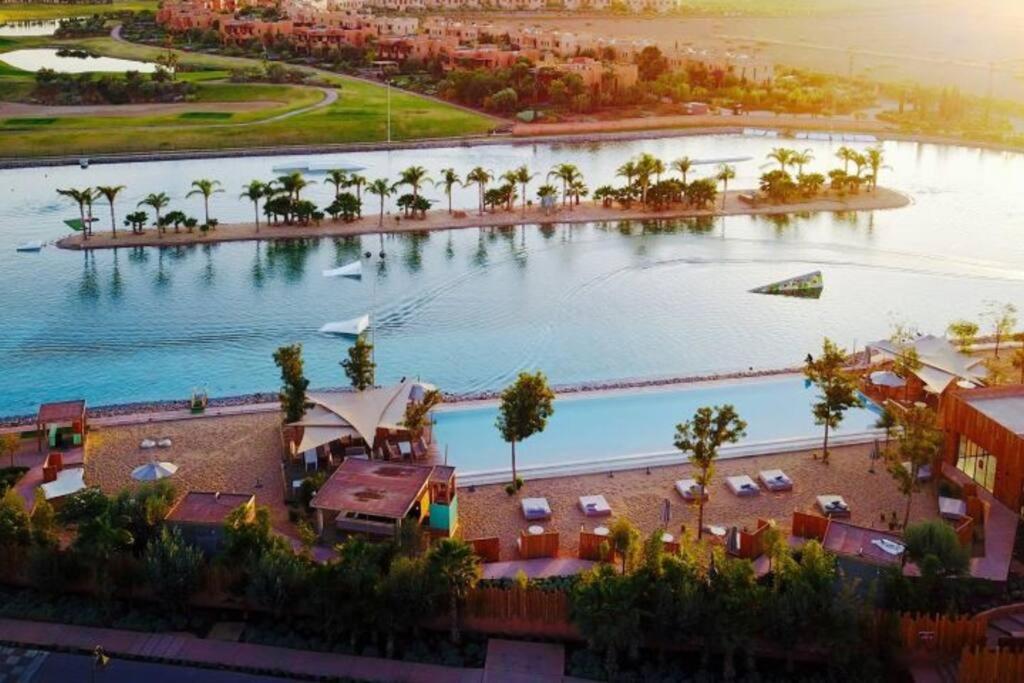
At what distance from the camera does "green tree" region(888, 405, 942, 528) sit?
1725cm

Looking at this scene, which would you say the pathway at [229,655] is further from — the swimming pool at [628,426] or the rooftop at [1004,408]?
the rooftop at [1004,408]

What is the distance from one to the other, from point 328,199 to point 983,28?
12610 cm

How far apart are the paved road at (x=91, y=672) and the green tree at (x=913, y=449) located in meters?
10.1

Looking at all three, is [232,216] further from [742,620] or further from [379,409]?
[742,620]

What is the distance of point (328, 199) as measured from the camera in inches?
1753

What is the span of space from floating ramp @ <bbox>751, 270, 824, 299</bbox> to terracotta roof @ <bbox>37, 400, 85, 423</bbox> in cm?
1949

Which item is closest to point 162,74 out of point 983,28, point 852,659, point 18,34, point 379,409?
point 18,34

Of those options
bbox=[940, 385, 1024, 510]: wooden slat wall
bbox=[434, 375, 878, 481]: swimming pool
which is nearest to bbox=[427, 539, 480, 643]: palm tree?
bbox=[434, 375, 878, 481]: swimming pool

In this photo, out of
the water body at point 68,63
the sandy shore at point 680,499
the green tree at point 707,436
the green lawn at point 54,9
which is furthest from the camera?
the green lawn at point 54,9

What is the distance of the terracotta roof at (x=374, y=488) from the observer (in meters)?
16.7

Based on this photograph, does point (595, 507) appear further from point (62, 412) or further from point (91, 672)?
point (62, 412)

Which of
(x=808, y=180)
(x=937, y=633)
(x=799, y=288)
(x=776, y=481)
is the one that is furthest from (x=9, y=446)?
(x=808, y=180)

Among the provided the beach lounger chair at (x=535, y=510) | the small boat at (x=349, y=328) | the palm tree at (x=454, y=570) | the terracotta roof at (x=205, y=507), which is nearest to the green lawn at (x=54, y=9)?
the small boat at (x=349, y=328)

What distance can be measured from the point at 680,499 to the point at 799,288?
15.3m
